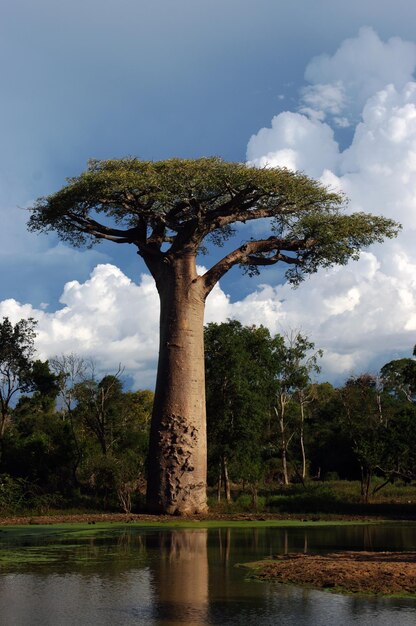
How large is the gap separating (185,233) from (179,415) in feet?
15.5

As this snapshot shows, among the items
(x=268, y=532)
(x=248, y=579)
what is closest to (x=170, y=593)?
(x=248, y=579)

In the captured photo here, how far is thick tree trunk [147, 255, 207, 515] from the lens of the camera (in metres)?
18.1

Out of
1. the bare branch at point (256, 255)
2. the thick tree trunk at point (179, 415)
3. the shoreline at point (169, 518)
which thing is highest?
the bare branch at point (256, 255)

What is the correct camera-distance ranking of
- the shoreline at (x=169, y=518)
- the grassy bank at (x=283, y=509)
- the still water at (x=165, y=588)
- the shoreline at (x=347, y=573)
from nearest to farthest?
the still water at (x=165, y=588) < the shoreline at (x=347, y=573) < the shoreline at (x=169, y=518) < the grassy bank at (x=283, y=509)

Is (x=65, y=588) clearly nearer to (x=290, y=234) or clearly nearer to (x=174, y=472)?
(x=174, y=472)

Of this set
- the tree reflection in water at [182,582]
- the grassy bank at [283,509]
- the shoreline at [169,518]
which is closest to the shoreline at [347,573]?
the tree reflection in water at [182,582]

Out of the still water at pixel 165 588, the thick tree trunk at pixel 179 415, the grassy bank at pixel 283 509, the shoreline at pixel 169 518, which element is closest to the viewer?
the still water at pixel 165 588

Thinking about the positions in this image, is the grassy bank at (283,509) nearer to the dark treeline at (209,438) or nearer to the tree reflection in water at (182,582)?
the dark treeline at (209,438)

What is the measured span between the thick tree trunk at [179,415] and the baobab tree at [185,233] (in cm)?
2

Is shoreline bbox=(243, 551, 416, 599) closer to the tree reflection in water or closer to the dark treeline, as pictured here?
the tree reflection in water

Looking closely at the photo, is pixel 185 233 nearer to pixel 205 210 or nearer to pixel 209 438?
pixel 205 210

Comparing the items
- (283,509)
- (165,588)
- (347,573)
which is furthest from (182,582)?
(283,509)

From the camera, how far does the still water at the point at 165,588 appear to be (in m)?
5.79

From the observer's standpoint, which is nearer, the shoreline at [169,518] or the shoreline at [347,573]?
the shoreline at [347,573]
